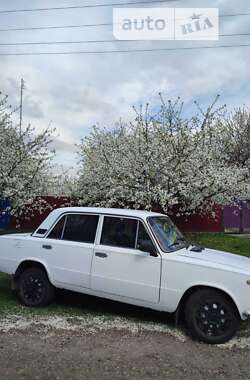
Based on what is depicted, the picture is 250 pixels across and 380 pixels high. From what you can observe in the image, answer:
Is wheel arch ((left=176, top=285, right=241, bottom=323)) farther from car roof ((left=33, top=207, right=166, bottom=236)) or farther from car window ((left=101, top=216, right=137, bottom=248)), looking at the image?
car roof ((left=33, top=207, right=166, bottom=236))

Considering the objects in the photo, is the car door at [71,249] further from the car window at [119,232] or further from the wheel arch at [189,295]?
the wheel arch at [189,295]

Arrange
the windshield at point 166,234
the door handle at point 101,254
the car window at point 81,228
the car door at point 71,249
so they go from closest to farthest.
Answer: the windshield at point 166,234
the door handle at point 101,254
the car door at point 71,249
the car window at point 81,228

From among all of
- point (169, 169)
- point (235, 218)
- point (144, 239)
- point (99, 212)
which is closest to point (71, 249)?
point (99, 212)

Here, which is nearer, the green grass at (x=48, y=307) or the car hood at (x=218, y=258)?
the car hood at (x=218, y=258)

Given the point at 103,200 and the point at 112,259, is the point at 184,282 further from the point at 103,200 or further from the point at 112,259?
the point at 103,200

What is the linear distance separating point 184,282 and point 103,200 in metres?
9.42

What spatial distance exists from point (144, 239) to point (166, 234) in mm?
460

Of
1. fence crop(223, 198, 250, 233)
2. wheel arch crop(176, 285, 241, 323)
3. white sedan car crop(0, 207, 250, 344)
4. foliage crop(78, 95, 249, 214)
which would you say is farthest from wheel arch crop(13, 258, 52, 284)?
fence crop(223, 198, 250, 233)

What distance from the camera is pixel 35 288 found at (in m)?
6.36

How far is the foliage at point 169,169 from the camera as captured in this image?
41.4 ft

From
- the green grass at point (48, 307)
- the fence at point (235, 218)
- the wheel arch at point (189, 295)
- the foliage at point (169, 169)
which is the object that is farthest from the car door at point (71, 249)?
the fence at point (235, 218)

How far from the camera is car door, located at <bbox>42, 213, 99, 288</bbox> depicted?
6031mm

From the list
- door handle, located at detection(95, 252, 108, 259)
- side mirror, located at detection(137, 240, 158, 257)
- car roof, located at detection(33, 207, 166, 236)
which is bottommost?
door handle, located at detection(95, 252, 108, 259)

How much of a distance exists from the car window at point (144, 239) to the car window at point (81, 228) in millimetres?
747
